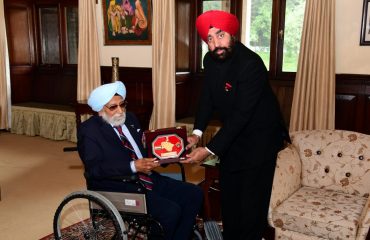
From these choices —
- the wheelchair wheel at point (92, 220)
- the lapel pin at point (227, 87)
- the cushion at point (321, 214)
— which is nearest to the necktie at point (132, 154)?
the wheelchair wheel at point (92, 220)

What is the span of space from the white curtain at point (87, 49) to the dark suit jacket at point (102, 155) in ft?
11.2

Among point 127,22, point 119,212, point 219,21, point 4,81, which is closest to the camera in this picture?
point 219,21

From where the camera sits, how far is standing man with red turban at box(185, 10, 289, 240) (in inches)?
79.5

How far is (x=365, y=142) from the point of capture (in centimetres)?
269

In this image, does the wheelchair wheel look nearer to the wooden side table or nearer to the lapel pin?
the wooden side table

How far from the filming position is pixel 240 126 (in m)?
2.04

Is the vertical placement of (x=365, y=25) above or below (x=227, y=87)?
above

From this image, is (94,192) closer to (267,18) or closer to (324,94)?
(324,94)

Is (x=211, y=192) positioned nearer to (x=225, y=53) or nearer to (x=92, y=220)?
(x=92, y=220)

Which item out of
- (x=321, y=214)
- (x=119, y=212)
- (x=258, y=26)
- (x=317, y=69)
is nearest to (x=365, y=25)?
(x=317, y=69)

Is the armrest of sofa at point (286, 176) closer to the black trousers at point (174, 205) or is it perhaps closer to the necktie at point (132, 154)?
the black trousers at point (174, 205)

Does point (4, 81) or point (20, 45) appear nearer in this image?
point (4, 81)

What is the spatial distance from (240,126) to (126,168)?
2.27ft

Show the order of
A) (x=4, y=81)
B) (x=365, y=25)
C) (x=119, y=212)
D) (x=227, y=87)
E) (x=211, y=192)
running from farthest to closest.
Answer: (x=4, y=81), (x=365, y=25), (x=211, y=192), (x=119, y=212), (x=227, y=87)
